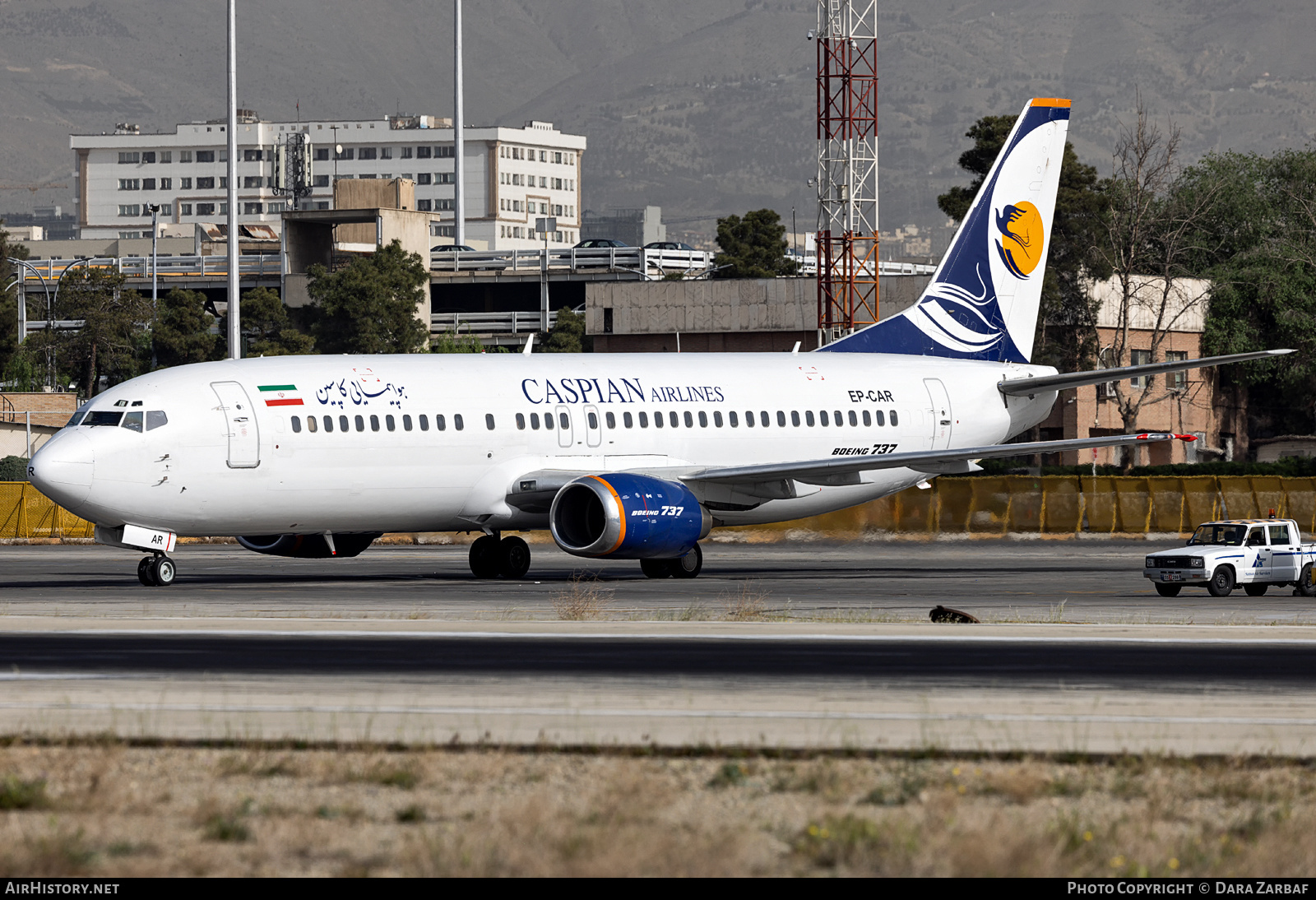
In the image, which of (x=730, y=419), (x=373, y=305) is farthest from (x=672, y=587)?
(x=373, y=305)

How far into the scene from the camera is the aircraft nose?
102 feet

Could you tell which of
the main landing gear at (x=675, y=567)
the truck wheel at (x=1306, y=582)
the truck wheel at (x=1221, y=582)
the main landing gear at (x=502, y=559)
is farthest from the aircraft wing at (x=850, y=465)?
the main landing gear at (x=502, y=559)

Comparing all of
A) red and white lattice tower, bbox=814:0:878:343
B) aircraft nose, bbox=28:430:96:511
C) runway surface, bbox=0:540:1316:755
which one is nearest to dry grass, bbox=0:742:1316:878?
runway surface, bbox=0:540:1316:755

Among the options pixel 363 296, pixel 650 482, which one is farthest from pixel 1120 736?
pixel 363 296

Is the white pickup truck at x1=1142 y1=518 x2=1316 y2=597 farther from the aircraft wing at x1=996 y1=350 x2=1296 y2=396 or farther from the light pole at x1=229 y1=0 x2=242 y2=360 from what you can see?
the light pole at x1=229 y1=0 x2=242 y2=360

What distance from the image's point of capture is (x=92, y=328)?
11488 centimetres

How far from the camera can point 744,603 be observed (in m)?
28.0

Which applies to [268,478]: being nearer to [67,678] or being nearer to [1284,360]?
[67,678]

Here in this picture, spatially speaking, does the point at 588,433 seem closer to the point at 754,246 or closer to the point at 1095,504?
the point at 1095,504

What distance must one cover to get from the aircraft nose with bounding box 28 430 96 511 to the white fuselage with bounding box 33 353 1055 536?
35mm

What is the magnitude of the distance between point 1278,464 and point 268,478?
46.7m

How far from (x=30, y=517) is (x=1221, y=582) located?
→ 132 feet

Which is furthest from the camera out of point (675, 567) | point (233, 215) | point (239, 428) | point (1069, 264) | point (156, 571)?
point (1069, 264)

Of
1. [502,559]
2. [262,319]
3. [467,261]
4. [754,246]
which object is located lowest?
Result: [502,559]
